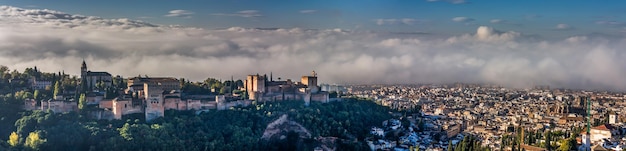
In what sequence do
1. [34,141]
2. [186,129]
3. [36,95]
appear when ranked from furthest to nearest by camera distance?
[36,95]
[186,129]
[34,141]

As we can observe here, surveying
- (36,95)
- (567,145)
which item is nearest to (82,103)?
(36,95)

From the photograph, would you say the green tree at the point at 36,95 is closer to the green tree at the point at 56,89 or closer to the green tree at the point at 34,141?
the green tree at the point at 56,89

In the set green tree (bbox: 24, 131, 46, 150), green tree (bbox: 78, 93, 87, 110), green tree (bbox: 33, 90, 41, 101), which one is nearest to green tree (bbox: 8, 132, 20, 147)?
green tree (bbox: 24, 131, 46, 150)

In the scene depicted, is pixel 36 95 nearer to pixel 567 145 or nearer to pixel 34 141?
pixel 34 141

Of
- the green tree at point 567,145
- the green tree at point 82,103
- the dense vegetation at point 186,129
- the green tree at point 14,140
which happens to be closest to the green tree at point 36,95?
the dense vegetation at point 186,129

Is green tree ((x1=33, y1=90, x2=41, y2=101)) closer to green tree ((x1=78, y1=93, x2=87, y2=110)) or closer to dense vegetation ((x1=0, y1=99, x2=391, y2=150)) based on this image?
dense vegetation ((x1=0, y1=99, x2=391, y2=150))

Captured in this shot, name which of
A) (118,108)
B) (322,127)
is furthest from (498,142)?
(118,108)

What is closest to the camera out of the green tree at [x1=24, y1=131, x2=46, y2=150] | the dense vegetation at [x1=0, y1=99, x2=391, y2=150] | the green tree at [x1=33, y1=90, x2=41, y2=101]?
the green tree at [x1=24, y1=131, x2=46, y2=150]

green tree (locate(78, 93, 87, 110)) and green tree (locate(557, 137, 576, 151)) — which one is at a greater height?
green tree (locate(78, 93, 87, 110))

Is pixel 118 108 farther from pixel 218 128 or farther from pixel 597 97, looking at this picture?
pixel 597 97
